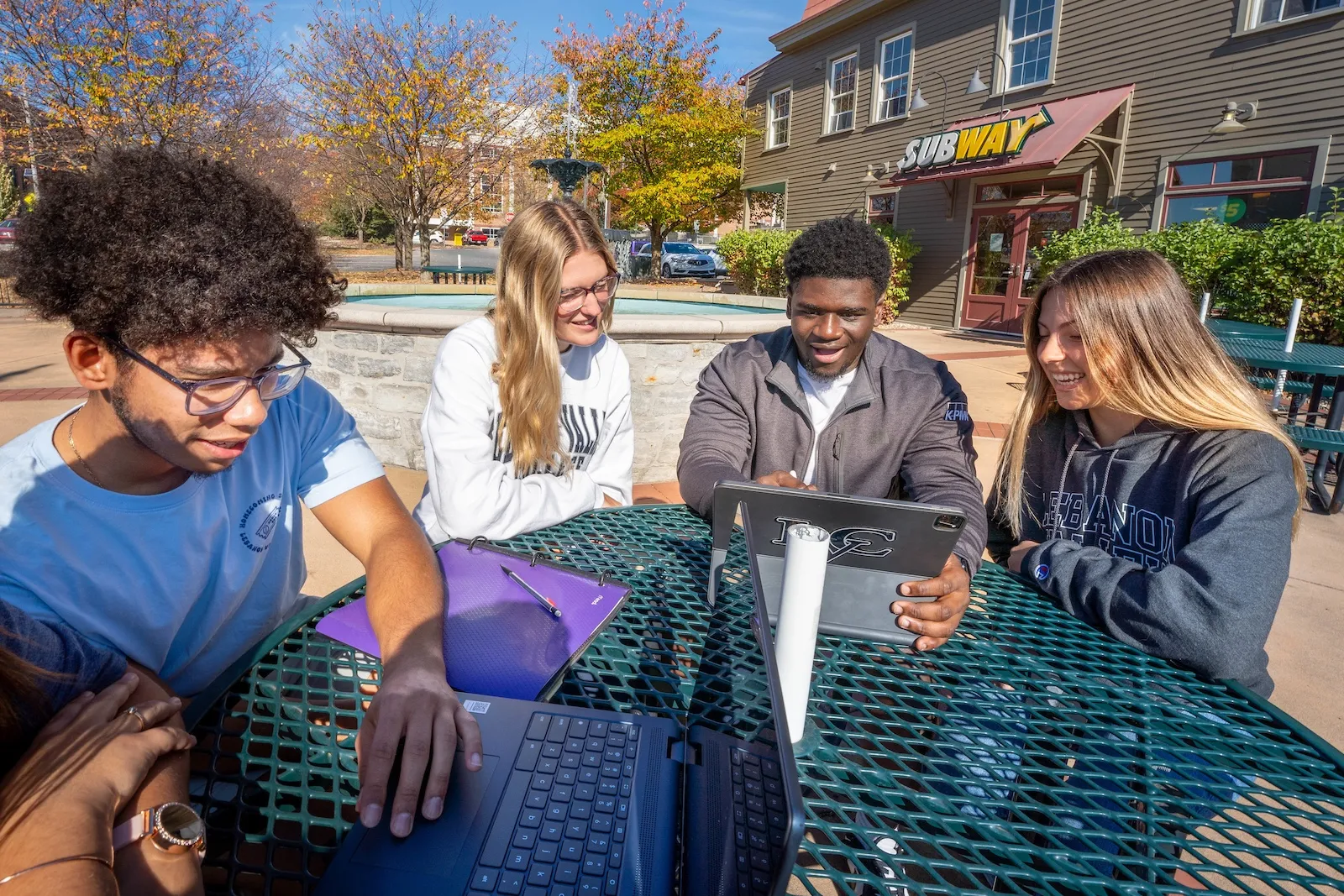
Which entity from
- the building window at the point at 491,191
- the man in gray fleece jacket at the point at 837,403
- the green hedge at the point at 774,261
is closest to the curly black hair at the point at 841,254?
the man in gray fleece jacket at the point at 837,403

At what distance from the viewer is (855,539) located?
1331mm

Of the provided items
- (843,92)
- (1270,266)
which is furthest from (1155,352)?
(843,92)

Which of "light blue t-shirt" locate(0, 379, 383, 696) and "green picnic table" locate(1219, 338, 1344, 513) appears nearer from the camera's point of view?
"light blue t-shirt" locate(0, 379, 383, 696)

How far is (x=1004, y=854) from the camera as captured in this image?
0.96 m

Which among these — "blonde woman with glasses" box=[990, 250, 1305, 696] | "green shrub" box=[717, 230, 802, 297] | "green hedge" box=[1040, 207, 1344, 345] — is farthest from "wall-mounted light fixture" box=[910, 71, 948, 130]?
"blonde woman with glasses" box=[990, 250, 1305, 696]

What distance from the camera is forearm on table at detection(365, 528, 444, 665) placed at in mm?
1222

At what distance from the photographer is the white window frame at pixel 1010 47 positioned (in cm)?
1143

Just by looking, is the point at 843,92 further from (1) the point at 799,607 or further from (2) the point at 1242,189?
(1) the point at 799,607

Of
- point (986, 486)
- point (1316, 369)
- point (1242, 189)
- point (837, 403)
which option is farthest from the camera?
point (1242, 189)

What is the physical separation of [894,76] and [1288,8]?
6641 millimetres

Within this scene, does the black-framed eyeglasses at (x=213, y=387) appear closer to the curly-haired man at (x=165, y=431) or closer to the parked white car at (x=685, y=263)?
the curly-haired man at (x=165, y=431)

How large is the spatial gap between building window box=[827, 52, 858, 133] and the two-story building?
33 mm

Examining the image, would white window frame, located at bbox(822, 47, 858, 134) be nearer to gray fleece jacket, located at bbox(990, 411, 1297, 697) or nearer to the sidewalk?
A: the sidewalk

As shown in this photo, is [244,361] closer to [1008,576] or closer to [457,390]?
[457,390]
